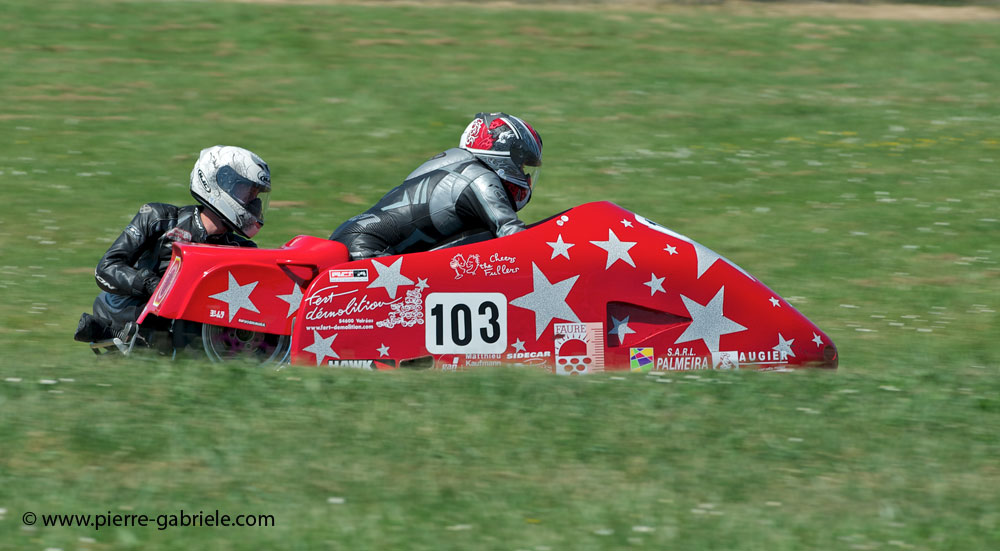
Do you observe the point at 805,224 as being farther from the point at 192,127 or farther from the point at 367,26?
the point at 367,26

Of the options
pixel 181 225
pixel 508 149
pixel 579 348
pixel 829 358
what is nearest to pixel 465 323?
pixel 579 348

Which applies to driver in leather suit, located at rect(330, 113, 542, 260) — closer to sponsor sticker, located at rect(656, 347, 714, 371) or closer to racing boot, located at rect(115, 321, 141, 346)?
sponsor sticker, located at rect(656, 347, 714, 371)

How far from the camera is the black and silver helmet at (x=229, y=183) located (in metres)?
7.76

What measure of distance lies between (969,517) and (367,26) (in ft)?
58.2

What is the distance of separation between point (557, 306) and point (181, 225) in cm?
259

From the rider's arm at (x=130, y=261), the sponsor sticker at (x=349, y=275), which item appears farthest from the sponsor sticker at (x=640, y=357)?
A: the rider's arm at (x=130, y=261)

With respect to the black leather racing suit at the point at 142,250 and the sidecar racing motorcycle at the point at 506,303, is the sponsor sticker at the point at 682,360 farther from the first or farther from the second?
the black leather racing suit at the point at 142,250

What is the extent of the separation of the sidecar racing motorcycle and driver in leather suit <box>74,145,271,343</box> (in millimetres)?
499

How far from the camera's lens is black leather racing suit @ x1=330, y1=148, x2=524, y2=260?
7.63 metres

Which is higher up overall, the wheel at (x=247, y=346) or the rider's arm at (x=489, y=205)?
the rider's arm at (x=489, y=205)

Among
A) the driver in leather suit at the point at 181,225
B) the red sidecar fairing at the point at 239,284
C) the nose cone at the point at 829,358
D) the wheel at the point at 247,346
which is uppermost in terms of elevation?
the driver in leather suit at the point at 181,225

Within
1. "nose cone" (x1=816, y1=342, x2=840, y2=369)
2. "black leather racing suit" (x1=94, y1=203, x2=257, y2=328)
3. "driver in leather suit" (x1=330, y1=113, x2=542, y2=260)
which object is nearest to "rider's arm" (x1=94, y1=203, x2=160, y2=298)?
"black leather racing suit" (x1=94, y1=203, x2=257, y2=328)

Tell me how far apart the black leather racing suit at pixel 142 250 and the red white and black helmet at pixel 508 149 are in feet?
6.21

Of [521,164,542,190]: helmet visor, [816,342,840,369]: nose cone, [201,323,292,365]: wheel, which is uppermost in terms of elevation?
[521,164,542,190]: helmet visor
